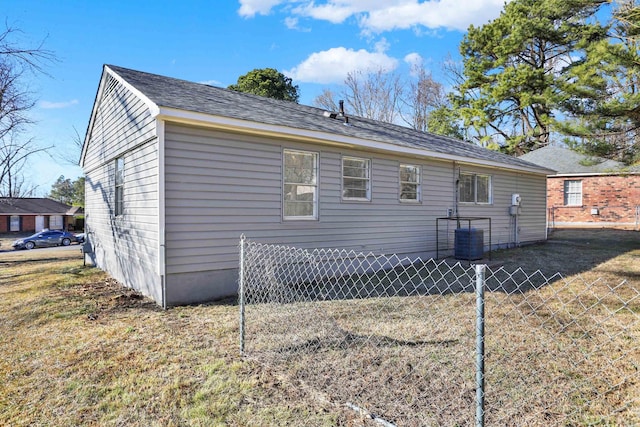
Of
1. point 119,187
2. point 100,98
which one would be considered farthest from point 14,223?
point 119,187

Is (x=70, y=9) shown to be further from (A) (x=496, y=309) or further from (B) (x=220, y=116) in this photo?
(A) (x=496, y=309)

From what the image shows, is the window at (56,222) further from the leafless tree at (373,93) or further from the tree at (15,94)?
the leafless tree at (373,93)

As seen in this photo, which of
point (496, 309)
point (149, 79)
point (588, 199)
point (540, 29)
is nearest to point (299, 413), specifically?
point (496, 309)

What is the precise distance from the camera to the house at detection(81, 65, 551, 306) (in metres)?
5.59

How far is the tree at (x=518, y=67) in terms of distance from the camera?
838 inches

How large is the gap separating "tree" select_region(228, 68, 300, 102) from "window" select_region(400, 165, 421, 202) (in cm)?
1713

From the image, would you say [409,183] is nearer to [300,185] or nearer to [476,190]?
[476,190]

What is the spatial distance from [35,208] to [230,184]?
38948mm

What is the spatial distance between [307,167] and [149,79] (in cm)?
355

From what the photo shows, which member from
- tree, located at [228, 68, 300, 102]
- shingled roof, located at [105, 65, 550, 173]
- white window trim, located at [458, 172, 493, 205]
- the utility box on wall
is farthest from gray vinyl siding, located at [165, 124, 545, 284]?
tree, located at [228, 68, 300, 102]

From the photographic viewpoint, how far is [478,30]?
24594 millimetres

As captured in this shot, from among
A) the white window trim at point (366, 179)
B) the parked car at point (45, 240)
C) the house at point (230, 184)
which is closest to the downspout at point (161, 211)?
the house at point (230, 184)

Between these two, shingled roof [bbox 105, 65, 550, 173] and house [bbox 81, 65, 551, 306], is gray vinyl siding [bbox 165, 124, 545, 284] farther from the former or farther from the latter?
shingled roof [bbox 105, 65, 550, 173]

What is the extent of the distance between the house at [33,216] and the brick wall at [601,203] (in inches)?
1614
